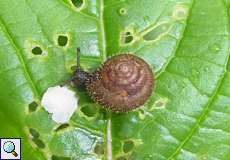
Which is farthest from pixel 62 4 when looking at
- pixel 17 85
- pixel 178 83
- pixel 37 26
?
pixel 178 83

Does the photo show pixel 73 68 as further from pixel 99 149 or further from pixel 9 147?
pixel 9 147

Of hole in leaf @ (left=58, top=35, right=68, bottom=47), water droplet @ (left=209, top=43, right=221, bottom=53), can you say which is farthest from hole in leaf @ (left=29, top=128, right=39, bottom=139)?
water droplet @ (left=209, top=43, right=221, bottom=53)

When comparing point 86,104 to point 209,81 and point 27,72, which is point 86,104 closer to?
point 27,72

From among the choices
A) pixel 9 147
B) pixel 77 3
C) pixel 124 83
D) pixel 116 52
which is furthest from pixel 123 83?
pixel 9 147

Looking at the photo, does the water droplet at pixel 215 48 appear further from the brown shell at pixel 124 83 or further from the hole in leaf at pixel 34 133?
the hole in leaf at pixel 34 133

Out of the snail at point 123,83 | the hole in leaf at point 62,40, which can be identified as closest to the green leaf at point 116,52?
the hole in leaf at point 62,40
